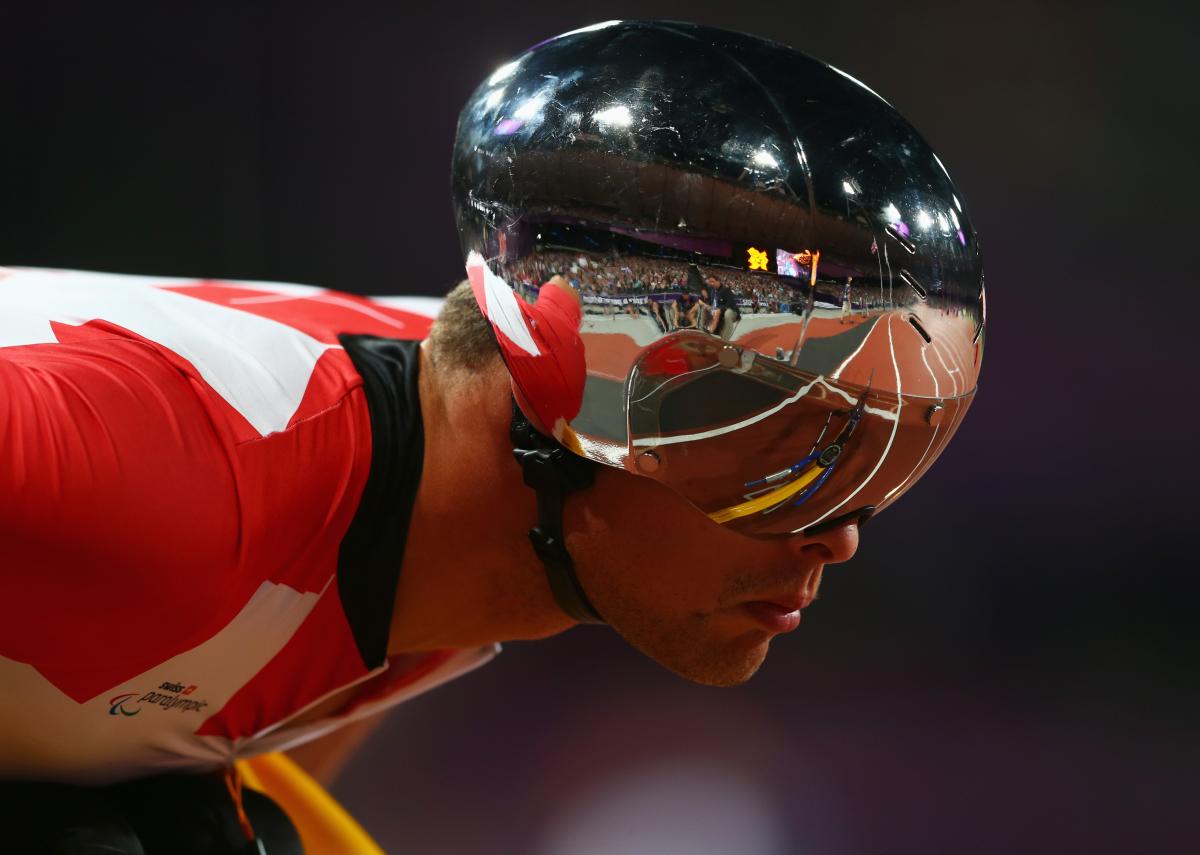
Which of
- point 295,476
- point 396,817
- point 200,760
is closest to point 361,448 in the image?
point 295,476

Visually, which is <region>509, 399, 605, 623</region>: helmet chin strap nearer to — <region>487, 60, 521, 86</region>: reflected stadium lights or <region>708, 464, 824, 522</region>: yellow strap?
<region>708, 464, 824, 522</region>: yellow strap

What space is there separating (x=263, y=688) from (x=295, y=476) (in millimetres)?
254

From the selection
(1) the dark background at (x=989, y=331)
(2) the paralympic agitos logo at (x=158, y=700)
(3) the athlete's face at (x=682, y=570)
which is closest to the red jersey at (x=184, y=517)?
(2) the paralympic agitos logo at (x=158, y=700)

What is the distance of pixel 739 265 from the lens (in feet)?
2.62

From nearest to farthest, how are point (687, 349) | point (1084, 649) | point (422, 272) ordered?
point (687, 349) → point (1084, 649) → point (422, 272)

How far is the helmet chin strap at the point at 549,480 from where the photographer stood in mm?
974

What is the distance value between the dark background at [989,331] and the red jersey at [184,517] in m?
0.91

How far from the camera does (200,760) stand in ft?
3.60

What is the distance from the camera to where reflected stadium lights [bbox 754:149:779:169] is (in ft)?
2.64

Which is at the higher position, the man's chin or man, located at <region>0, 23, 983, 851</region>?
man, located at <region>0, 23, 983, 851</region>

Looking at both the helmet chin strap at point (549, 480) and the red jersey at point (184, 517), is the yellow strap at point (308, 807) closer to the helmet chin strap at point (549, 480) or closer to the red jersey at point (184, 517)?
the red jersey at point (184, 517)

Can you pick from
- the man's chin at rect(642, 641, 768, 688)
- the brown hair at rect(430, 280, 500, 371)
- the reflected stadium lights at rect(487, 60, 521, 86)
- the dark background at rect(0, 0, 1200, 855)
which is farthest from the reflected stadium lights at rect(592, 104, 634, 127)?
the dark background at rect(0, 0, 1200, 855)

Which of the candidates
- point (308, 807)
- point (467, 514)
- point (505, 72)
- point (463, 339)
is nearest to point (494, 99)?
point (505, 72)

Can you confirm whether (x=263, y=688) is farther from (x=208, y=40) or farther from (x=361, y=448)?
(x=208, y=40)
